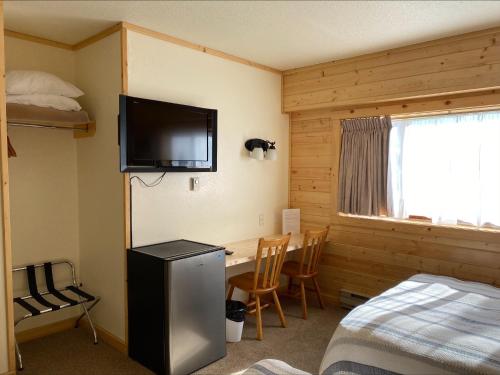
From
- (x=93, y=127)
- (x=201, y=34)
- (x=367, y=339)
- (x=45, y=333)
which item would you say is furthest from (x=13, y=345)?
(x=201, y=34)

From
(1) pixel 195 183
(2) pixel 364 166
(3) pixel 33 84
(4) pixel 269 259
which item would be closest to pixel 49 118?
(3) pixel 33 84

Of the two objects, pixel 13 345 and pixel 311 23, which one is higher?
pixel 311 23

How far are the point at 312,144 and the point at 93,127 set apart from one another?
7.42ft

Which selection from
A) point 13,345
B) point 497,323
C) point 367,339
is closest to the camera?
point 367,339

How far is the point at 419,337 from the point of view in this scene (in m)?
1.96

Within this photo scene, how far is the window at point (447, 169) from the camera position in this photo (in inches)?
123

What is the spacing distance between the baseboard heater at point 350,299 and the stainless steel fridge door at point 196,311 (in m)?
1.54

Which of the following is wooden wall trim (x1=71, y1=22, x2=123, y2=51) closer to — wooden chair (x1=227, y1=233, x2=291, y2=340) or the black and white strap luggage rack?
the black and white strap luggage rack

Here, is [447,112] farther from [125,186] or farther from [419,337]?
[125,186]

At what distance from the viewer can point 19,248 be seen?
3141 mm

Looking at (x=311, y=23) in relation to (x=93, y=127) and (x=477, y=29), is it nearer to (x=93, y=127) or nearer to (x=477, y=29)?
(x=477, y=29)

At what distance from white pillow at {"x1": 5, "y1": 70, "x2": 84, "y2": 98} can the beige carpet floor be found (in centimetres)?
200

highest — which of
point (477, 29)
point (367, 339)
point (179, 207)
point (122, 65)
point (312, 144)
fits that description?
point (477, 29)

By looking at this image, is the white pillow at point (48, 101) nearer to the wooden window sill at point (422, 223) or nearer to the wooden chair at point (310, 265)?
the wooden chair at point (310, 265)
